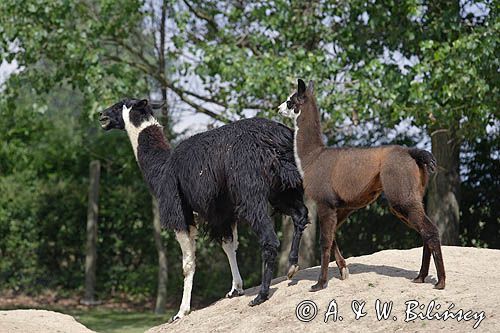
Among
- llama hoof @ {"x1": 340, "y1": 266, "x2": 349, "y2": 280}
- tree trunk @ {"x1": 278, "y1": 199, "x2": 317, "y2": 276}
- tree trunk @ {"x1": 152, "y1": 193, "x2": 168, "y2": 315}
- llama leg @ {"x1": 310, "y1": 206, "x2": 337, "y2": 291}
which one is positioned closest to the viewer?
llama leg @ {"x1": 310, "y1": 206, "x2": 337, "y2": 291}

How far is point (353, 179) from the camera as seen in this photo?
7410 mm

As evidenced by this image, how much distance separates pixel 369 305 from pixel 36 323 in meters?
4.19

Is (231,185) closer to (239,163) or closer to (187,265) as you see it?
(239,163)

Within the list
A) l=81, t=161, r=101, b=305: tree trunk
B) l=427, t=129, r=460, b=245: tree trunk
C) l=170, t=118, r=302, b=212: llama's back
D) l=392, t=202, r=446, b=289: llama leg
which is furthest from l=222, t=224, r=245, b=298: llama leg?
l=81, t=161, r=101, b=305: tree trunk

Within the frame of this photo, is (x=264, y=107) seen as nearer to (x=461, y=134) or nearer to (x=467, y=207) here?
(x=461, y=134)

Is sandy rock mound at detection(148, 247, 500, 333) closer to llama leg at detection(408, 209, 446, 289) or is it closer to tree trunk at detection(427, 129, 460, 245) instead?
llama leg at detection(408, 209, 446, 289)

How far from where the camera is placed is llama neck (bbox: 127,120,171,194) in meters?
8.68

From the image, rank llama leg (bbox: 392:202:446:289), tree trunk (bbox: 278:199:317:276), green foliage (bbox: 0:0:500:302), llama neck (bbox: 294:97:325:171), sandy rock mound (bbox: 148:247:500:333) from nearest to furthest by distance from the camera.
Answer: sandy rock mound (bbox: 148:247:500:333) < llama leg (bbox: 392:202:446:289) < llama neck (bbox: 294:97:325:171) < green foliage (bbox: 0:0:500:302) < tree trunk (bbox: 278:199:317:276)

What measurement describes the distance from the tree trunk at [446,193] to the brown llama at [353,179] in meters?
5.49

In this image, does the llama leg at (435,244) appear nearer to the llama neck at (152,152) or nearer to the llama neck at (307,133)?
the llama neck at (307,133)

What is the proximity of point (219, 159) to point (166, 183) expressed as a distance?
68 cm

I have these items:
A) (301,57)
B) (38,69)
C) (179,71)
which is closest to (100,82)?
(179,71)

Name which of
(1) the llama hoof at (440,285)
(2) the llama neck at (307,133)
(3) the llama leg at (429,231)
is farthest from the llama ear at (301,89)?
(1) the llama hoof at (440,285)

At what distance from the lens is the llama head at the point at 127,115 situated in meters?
Result: 8.95
